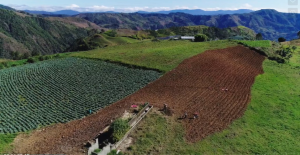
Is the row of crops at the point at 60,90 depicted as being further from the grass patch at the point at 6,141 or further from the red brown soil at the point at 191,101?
the red brown soil at the point at 191,101

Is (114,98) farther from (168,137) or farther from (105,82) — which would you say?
(168,137)

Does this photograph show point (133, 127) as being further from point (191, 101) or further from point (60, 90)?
point (60, 90)

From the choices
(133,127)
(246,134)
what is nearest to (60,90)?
(133,127)

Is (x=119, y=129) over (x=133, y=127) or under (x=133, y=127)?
over

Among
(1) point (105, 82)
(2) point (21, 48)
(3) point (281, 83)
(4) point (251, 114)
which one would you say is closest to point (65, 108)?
(1) point (105, 82)

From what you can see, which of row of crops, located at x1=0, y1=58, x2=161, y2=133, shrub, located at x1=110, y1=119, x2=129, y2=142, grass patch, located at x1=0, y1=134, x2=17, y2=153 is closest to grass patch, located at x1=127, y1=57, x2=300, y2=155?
shrub, located at x1=110, y1=119, x2=129, y2=142

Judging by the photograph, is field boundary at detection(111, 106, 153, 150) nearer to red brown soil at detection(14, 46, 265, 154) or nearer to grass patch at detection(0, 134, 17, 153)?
red brown soil at detection(14, 46, 265, 154)
